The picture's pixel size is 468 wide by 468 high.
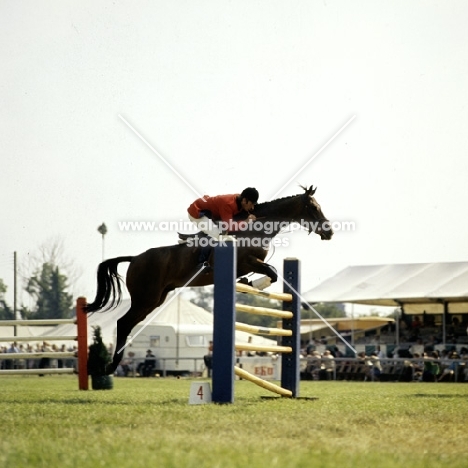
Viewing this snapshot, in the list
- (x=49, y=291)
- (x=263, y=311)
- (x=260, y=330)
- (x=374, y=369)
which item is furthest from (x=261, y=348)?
(x=49, y=291)

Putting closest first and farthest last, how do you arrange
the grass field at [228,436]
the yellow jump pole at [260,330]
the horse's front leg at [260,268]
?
1. the grass field at [228,436]
2. the yellow jump pole at [260,330]
3. the horse's front leg at [260,268]

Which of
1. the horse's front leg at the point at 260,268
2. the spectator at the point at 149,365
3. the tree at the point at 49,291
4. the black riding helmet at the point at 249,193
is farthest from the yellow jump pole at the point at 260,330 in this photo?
the tree at the point at 49,291

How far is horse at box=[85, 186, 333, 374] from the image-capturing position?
30.1ft

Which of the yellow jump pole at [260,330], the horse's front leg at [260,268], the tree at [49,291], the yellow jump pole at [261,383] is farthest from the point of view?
the tree at [49,291]

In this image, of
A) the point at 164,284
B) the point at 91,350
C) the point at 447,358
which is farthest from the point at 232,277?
the point at 447,358

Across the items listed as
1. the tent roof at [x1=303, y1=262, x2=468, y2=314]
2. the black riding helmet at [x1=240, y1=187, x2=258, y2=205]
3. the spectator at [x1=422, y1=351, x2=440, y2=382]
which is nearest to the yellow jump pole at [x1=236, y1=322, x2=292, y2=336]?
the black riding helmet at [x1=240, y1=187, x2=258, y2=205]

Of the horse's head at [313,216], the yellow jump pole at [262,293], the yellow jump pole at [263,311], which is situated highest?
the horse's head at [313,216]

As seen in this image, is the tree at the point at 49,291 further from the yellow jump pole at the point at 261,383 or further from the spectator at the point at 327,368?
the yellow jump pole at the point at 261,383

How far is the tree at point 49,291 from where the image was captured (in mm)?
61938

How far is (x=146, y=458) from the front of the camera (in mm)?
4016

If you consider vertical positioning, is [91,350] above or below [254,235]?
below

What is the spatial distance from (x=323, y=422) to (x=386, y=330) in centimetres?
2455

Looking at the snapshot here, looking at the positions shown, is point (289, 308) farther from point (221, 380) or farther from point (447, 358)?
point (447, 358)

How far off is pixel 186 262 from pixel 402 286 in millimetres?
18609
